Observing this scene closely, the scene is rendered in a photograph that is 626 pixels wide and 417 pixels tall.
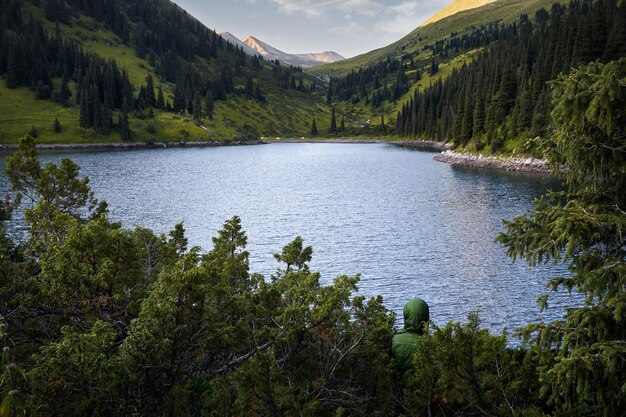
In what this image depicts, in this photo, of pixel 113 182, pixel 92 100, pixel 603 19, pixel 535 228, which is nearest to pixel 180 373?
pixel 535 228

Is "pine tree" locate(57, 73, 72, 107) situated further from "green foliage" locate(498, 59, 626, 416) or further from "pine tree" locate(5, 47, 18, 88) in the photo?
"green foliage" locate(498, 59, 626, 416)

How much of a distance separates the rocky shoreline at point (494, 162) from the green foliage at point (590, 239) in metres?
82.1

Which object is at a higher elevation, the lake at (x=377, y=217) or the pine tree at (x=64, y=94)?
the pine tree at (x=64, y=94)

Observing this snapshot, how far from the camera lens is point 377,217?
6097 cm

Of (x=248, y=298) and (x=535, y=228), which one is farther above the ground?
(x=535, y=228)

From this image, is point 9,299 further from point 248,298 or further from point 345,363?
point 345,363

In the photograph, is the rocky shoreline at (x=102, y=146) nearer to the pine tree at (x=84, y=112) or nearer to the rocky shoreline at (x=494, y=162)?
the pine tree at (x=84, y=112)

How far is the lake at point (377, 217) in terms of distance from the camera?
3450 cm

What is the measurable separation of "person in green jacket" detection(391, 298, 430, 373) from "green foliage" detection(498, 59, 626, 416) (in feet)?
12.3

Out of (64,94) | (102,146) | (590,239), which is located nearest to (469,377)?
(590,239)

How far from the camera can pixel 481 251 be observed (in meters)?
44.2

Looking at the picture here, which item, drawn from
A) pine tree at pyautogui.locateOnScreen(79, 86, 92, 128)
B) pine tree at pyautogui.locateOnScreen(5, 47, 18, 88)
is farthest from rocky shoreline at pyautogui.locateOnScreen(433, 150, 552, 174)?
pine tree at pyautogui.locateOnScreen(5, 47, 18, 88)

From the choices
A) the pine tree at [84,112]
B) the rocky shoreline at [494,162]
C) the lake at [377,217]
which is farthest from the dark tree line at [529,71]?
the pine tree at [84,112]

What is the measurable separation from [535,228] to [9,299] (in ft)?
37.3
